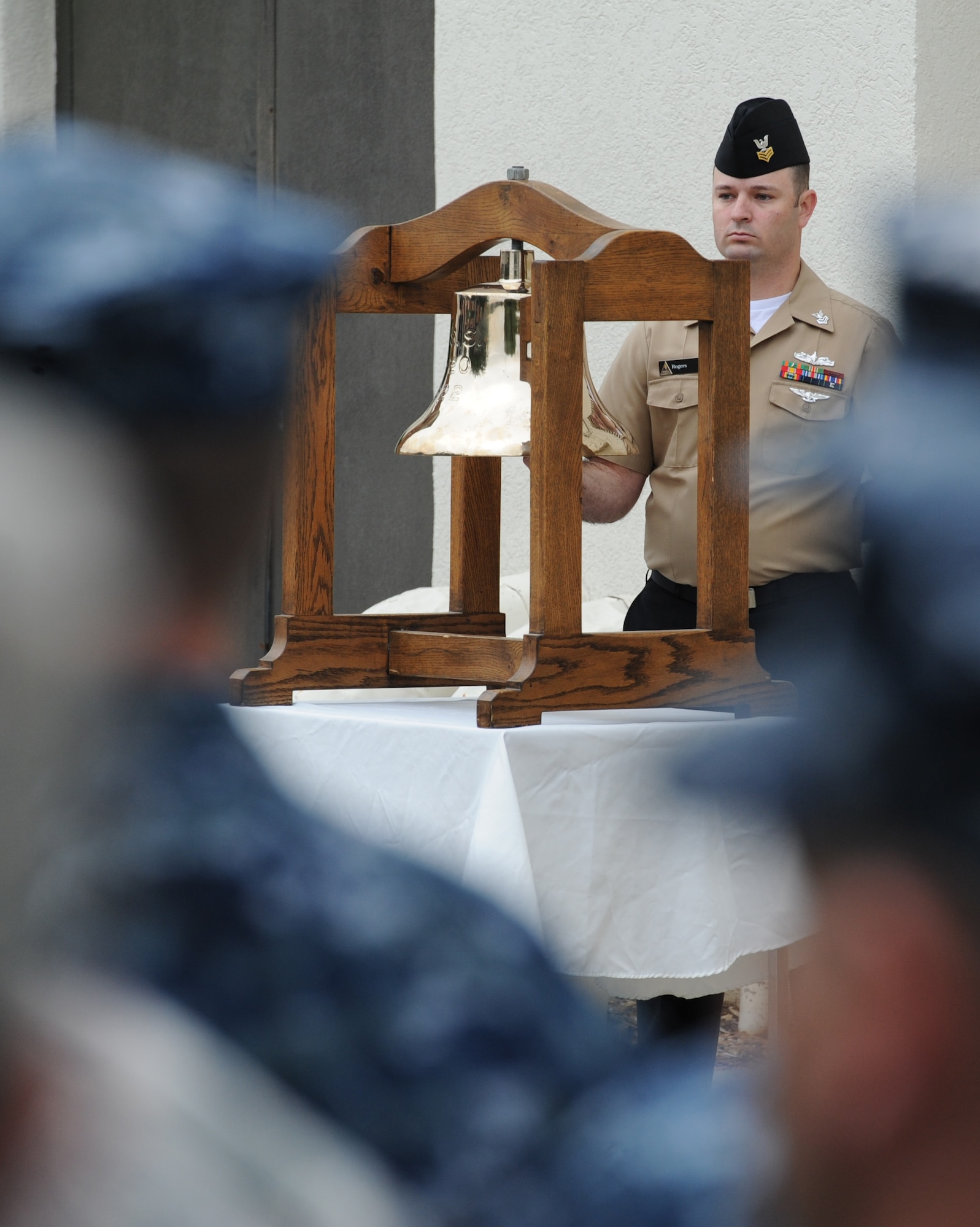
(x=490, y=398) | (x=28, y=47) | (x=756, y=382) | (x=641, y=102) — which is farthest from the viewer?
(x=28, y=47)

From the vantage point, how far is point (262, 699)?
237 centimetres

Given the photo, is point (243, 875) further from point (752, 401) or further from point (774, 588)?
point (752, 401)

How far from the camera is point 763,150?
2752 mm

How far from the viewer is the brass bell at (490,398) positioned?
2.33 m

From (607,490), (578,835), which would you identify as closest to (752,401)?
(607,490)

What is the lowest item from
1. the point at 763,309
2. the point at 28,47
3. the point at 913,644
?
the point at 913,644

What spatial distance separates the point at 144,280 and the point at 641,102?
4.13 meters

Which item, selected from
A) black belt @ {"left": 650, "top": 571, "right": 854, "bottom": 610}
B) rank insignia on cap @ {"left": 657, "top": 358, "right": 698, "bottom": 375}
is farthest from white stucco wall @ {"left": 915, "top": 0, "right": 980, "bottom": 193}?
black belt @ {"left": 650, "top": 571, "right": 854, "bottom": 610}

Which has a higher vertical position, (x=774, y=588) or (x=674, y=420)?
(x=674, y=420)

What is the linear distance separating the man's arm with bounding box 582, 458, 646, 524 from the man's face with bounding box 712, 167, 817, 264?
420 millimetres

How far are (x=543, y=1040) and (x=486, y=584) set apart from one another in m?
2.28

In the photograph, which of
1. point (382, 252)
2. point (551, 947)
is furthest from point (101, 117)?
point (551, 947)

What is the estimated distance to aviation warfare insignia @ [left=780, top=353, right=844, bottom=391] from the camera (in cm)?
250

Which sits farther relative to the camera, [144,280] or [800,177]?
[800,177]
